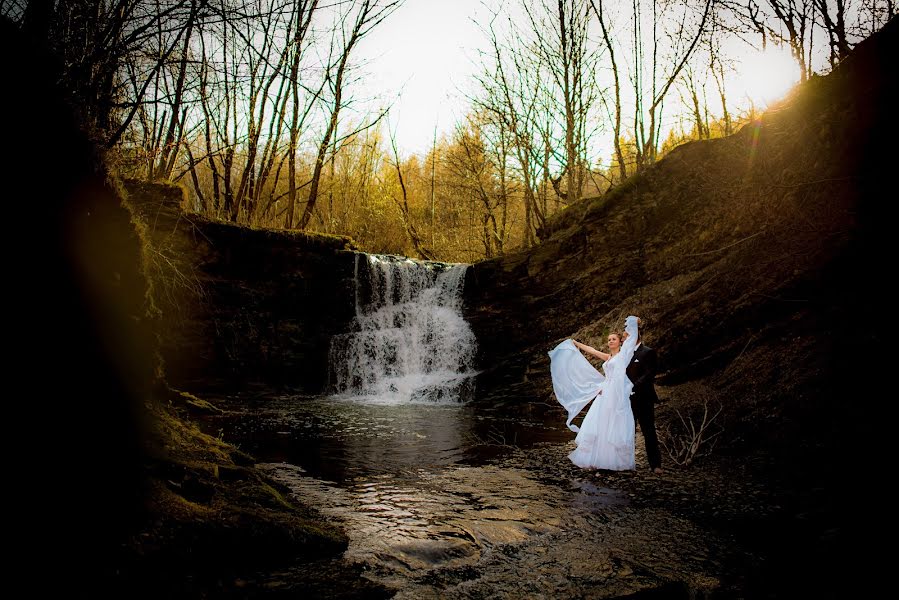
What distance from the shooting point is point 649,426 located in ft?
19.4

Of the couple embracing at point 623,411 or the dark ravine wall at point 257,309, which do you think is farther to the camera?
the dark ravine wall at point 257,309

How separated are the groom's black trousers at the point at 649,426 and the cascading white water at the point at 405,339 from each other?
861cm

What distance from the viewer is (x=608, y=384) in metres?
6.07

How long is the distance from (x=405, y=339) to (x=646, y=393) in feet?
36.4

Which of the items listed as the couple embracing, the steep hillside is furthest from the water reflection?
the couple embracing

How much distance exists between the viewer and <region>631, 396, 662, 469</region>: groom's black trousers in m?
5.93

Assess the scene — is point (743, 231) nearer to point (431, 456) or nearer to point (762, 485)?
point (762, 485)

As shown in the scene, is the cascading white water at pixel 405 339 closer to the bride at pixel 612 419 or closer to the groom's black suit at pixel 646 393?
the bride at pixel 612 419

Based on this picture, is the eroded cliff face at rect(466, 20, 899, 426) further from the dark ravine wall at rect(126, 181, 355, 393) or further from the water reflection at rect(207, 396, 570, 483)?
the dark ravine wall at rect(126, 181, 355, 393)

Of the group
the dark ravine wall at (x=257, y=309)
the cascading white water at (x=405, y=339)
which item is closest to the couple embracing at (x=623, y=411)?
the cascading white water at (x=405, y=339)

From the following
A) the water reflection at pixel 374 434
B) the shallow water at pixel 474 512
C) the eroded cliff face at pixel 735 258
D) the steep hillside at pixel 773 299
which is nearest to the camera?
the shallow water at pixel 474 512

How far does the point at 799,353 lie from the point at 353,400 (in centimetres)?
1104

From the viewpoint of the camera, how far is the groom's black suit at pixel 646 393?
233 inches

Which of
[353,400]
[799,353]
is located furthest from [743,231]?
[353,400]
